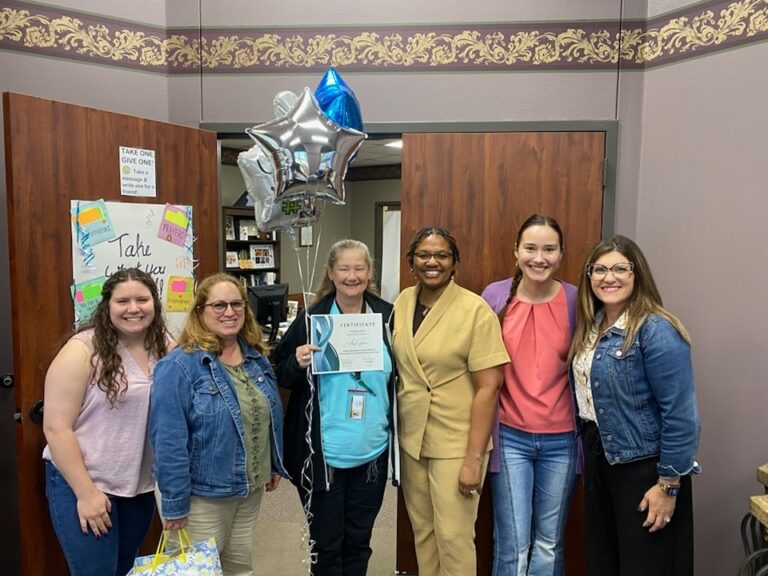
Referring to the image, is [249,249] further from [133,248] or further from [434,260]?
[434,260]

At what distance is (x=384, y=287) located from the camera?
616cm

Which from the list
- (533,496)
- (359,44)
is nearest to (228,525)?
(533,496)

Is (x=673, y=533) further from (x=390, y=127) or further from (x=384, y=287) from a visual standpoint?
(x=384, y=287)

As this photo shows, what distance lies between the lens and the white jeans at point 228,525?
1493mm

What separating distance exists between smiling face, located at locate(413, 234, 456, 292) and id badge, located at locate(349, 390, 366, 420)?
41cm

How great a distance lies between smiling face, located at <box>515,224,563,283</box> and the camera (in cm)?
163

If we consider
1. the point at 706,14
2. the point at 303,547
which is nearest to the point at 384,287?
the point at 303,547

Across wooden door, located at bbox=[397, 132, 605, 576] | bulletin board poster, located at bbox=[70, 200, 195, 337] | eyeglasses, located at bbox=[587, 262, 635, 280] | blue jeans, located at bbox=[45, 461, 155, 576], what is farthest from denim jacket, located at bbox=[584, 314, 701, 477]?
bulletin board poster, located at bbox=[70, 200, 195, 337]

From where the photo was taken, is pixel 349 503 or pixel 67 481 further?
pixel 349 503

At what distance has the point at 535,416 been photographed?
166 cm

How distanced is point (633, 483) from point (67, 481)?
5.18 feet

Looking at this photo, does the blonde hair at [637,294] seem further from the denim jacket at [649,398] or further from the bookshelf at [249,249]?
the bookshelf at [249,249]

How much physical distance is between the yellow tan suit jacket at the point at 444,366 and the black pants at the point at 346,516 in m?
0.17

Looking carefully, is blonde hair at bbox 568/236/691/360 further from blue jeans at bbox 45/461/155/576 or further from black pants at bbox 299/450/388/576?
blue jeans at bbox 45/461/155/576
